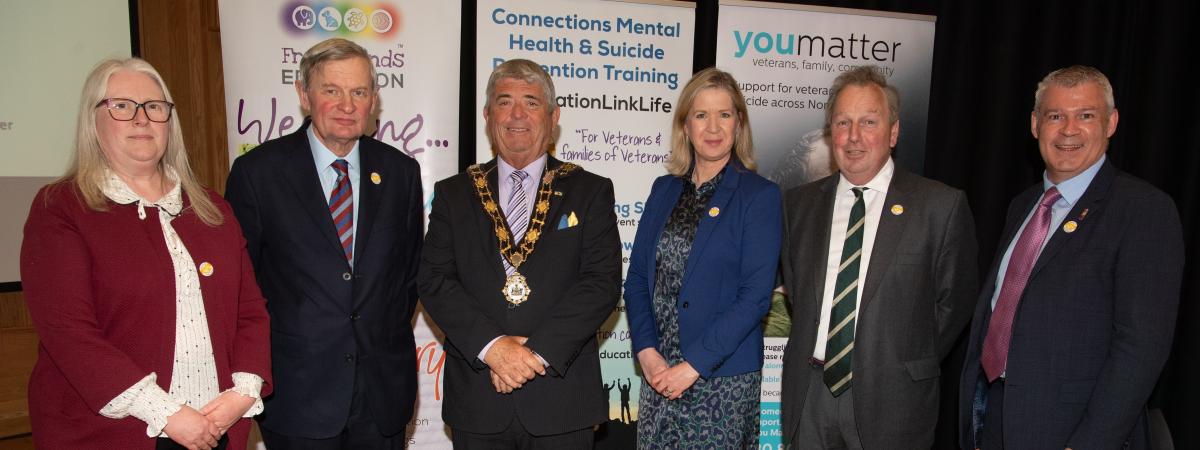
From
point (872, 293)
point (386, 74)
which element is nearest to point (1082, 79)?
point (872, 293)

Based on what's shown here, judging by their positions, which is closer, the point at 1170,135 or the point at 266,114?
the point at 266,114

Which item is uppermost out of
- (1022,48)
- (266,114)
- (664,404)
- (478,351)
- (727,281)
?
(1022,48)

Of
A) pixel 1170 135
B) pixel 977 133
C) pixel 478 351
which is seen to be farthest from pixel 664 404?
pixel 1170 135

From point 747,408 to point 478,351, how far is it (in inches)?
37.2

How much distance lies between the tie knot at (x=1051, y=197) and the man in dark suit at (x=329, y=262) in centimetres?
226

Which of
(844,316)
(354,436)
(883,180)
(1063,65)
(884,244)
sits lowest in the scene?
(354,436)

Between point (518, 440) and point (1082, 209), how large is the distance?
2.01 m

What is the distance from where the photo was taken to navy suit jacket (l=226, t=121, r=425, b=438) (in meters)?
2.23

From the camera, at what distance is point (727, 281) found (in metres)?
2.35

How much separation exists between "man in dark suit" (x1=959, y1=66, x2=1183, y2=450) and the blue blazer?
2.72ft

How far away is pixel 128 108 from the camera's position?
1870 millimetres

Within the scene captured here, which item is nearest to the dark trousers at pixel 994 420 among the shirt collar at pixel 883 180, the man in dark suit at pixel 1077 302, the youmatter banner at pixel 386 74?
the man in dark suit at pixel 1077 302

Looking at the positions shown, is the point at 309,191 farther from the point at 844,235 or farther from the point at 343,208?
the point at 844,235

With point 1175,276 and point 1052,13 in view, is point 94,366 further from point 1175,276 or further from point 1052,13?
point 1052,13
